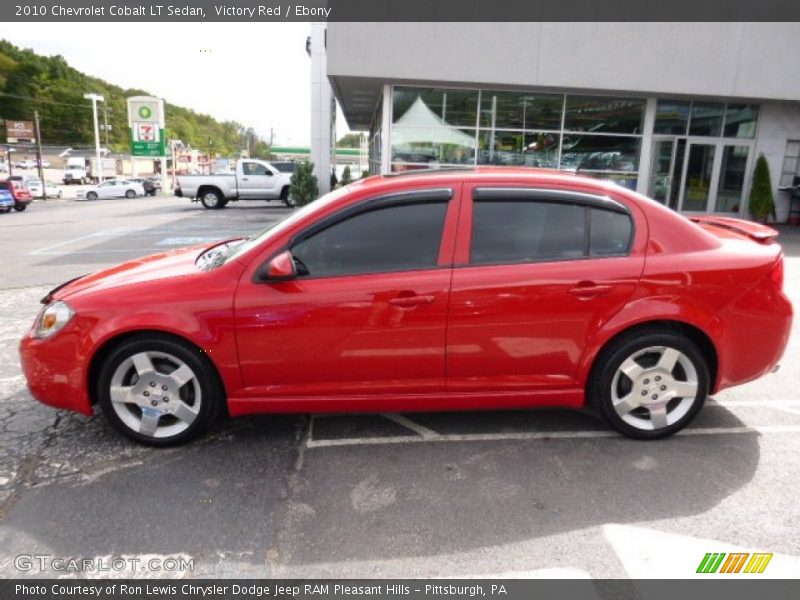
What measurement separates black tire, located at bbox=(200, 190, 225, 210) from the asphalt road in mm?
20247

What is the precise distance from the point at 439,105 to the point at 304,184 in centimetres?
645

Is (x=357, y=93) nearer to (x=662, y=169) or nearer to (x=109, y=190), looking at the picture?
(x=662, y=169)

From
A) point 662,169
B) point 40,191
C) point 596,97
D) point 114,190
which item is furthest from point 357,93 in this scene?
point 40,191

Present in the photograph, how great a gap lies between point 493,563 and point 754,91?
15.5 metres

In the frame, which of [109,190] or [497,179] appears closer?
[497,179]

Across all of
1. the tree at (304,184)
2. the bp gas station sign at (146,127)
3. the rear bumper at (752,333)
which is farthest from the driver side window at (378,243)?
the bp gas station sign at (146,127)

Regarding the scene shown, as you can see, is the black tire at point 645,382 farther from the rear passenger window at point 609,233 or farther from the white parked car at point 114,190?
the white parked car at point 114,190

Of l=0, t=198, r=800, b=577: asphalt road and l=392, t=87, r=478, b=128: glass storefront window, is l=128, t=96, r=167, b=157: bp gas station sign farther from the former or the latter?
l=0, t=198, r=800, b=577: asphalt road

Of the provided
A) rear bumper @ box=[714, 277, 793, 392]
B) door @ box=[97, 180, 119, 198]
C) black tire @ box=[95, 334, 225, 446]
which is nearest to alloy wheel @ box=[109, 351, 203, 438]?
black tire @ box=[95, 334, 225, 446]

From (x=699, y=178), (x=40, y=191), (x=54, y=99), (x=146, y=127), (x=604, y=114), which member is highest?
(x=54, y=99)

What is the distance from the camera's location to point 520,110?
14.8 m

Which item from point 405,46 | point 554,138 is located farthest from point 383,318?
point 554,138

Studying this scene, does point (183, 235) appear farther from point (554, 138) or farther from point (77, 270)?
point (554, 138)

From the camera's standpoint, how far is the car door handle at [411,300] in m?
3.26
